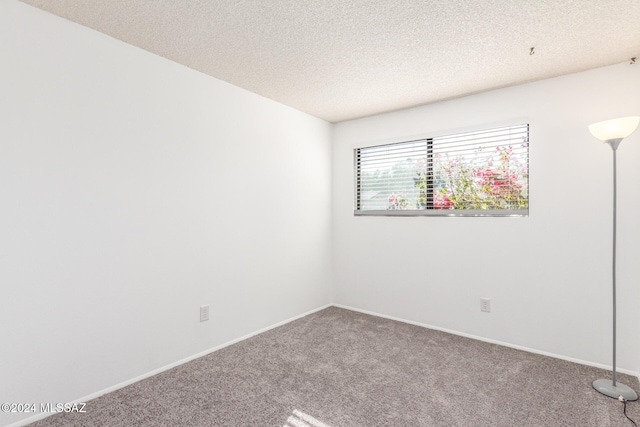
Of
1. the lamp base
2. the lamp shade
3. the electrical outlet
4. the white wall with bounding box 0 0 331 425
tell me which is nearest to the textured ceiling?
the white wall with bounding box 0 0 331 425

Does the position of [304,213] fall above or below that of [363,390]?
above

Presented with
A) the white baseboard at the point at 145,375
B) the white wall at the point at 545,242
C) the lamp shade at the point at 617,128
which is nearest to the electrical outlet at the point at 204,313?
the white baseboard at the point at 145,375

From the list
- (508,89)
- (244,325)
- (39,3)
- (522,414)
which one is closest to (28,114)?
(39,3)

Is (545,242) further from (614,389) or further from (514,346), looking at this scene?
(614,389)

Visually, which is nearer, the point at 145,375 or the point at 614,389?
the point at 614,389

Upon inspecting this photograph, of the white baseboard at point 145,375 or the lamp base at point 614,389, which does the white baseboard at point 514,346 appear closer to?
the lamp base at point 614,389

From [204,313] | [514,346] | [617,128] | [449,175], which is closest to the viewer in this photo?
[617,128]

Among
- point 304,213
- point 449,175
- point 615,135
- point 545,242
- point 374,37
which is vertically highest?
point 374,37

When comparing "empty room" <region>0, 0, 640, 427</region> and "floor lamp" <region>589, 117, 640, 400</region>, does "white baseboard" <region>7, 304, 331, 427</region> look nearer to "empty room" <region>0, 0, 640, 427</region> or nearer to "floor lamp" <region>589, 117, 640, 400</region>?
"empty room" <region>0, 0, 640, 427</region>

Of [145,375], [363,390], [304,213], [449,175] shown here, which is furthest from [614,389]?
[145,375]

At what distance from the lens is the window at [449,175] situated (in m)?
2.95

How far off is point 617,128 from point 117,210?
3.32 metres

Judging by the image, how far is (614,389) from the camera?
213cm

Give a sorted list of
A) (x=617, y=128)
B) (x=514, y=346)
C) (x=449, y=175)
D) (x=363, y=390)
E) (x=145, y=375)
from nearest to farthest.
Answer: (x=617, y=128), (x=363, y=390), (x=145, y=375), (x=514, y=346), (x=449, y=175)
